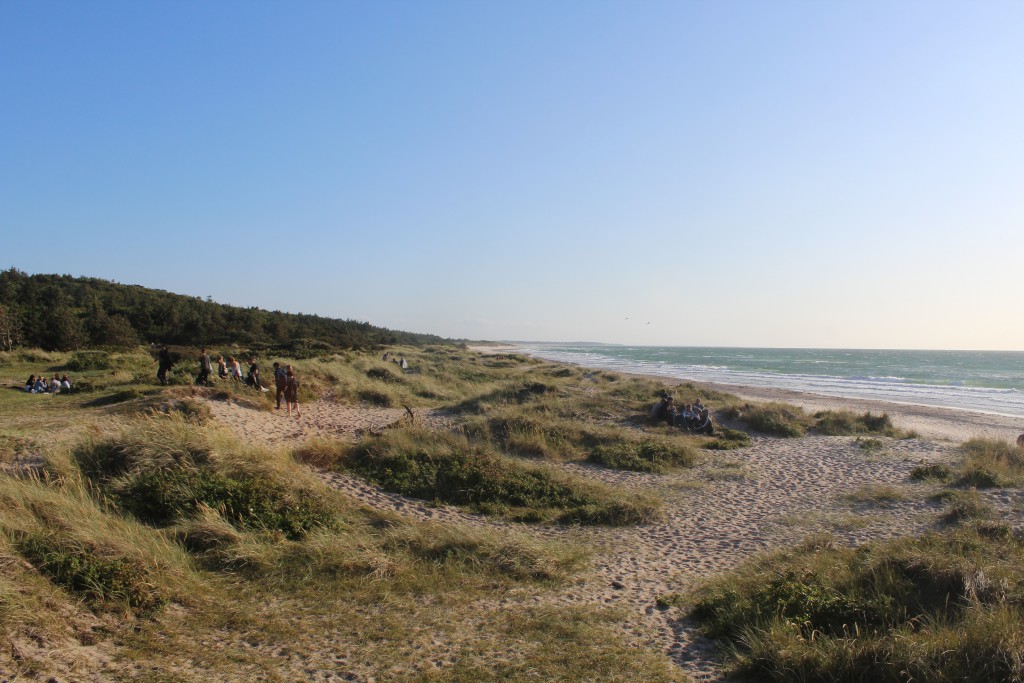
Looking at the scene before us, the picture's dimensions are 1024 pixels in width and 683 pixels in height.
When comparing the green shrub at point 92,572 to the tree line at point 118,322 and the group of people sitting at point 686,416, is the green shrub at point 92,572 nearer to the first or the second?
the group of people sitting at point 686,416

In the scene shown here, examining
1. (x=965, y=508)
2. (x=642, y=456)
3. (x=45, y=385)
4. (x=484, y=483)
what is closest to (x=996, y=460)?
(x=965, y=508)

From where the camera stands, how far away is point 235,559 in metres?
6.53

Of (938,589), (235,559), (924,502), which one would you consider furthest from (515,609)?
(924,502)

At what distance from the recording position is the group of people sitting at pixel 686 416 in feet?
62.9

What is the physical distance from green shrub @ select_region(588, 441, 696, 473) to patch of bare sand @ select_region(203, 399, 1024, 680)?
1.36ft

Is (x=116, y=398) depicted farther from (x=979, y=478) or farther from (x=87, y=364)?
(x=979, y=478)

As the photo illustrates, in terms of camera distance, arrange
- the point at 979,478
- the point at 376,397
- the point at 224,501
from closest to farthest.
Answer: the point at 224,501 < the point at 979,478 < the point at 376,397

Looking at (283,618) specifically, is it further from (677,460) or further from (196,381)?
(196,381)

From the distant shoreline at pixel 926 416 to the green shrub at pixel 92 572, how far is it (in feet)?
73.6

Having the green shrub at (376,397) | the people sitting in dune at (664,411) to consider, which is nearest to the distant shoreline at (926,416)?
the people sitting in dune at (664,411)

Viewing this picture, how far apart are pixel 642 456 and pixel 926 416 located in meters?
21.5

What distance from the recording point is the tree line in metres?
33.5

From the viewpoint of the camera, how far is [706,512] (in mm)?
10688

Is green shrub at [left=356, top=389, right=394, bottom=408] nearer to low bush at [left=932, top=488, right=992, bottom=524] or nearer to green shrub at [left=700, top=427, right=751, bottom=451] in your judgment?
green shrub at [left=700, top=427, right=751, bottom=451]
